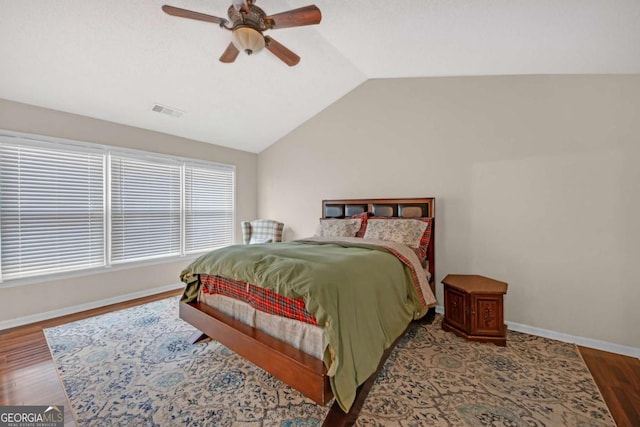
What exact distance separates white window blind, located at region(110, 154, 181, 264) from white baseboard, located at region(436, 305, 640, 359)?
183 inches

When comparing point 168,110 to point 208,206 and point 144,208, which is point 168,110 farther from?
point 208,206

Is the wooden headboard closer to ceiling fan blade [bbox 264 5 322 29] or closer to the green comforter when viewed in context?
the green comforter

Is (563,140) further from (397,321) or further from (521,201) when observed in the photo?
(397,321)

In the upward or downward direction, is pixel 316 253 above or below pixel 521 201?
below

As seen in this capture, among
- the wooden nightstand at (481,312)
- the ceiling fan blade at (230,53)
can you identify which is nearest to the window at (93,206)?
the ceiling fan blade at (230,53)

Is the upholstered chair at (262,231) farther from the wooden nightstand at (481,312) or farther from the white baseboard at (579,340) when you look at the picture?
the white baseboard at (579,340)

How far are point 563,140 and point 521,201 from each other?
0.65 m

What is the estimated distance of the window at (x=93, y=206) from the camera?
280 centimetres

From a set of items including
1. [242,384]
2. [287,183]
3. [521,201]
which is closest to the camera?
[242,384]

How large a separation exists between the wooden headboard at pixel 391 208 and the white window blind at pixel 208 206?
1.96m

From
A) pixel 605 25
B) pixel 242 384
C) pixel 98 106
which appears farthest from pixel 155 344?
pixel 605 25

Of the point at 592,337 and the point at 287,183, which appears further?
the point at 287,183

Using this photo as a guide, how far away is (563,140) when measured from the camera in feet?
8.05

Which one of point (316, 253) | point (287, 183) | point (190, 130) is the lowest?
point (316, 253)
